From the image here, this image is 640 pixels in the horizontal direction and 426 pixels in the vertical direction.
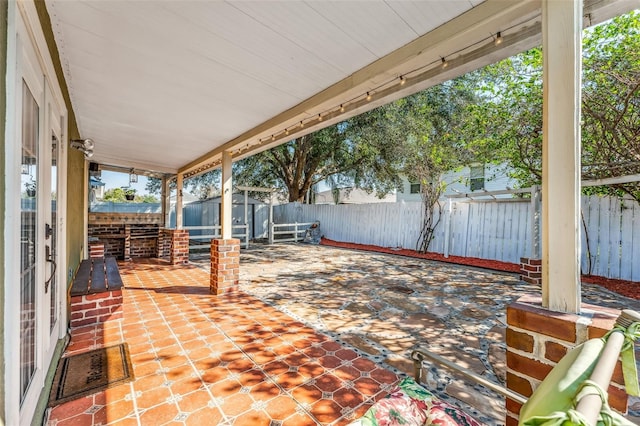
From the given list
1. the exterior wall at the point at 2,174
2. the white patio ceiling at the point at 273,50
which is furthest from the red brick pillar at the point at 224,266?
the exterior wall at the point at 2,174

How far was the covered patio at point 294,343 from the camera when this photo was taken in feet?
Answer: 6.33

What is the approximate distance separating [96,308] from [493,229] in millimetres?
8169

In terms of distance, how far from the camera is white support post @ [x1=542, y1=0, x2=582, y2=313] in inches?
49.6

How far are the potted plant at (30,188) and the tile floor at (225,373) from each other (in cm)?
147

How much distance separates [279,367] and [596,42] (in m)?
6.36

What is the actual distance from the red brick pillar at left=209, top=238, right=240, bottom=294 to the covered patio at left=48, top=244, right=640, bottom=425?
18 centimetres

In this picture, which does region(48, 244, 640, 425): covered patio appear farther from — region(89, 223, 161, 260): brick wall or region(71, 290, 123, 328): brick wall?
region(89, 223, 161, 260): brick wall

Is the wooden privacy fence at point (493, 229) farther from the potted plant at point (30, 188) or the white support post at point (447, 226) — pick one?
the potted plant at point (30, 188)

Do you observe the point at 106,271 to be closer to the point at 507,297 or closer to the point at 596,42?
the point at 507,297

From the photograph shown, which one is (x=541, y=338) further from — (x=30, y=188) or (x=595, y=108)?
(x=595, y=108)

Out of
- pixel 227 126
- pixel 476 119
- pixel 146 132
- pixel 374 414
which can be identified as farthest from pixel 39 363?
pixel 476 119

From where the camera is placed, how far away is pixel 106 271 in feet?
13.8

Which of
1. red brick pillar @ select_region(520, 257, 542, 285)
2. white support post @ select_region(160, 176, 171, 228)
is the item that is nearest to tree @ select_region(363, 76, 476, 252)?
red brick pillar @ select_region(520, 257, 542, 285)

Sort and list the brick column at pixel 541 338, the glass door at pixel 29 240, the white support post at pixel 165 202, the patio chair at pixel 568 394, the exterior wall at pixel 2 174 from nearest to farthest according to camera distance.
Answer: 1. the patio chair at pixel 568 394
2. the exterior wall at pixel 2 174
3. the brick column at pixel 541 338
4. the glass door at pixel 29 240
5. the white support post at pixel 165 202
